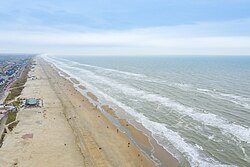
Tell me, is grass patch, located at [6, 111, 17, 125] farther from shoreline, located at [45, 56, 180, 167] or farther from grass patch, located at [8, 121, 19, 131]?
shoreline, located at [45, 56, 180, 167]

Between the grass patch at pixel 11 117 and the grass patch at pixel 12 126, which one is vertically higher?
the grass patch at pixel 11 117

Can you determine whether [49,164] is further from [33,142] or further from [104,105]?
[104,105]

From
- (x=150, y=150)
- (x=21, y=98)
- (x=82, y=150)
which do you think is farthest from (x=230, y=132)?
(x=21, y=98)

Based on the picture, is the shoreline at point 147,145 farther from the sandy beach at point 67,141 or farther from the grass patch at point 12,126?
the grass patch at point 12,126

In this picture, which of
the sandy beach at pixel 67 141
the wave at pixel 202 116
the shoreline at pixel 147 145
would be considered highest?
the wave at pixel 202 116

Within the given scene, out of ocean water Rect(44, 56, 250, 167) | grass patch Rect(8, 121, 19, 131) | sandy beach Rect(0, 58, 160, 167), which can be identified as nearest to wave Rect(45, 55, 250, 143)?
ocean water Rect(44, 56, 250, 167)

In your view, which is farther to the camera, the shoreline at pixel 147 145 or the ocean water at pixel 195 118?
the ocean water at pixel 195 118

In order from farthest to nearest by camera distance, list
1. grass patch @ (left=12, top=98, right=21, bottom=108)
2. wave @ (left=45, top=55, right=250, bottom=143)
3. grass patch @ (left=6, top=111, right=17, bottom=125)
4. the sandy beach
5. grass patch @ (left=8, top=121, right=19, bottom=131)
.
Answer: grass patch @ (left=12, top=98, right=21, bottom=108), grass patch @ (left=6, top=111, right=17, bottom=125), grass patch @ (left=8, top=121, right=19, bottom=131), wave @ (left=45, top=55, right=250, bottom=143), the sandy beach

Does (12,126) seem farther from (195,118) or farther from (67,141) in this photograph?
(195,118)

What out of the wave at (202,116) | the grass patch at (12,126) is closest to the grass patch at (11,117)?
the grass patch at (12,126)
